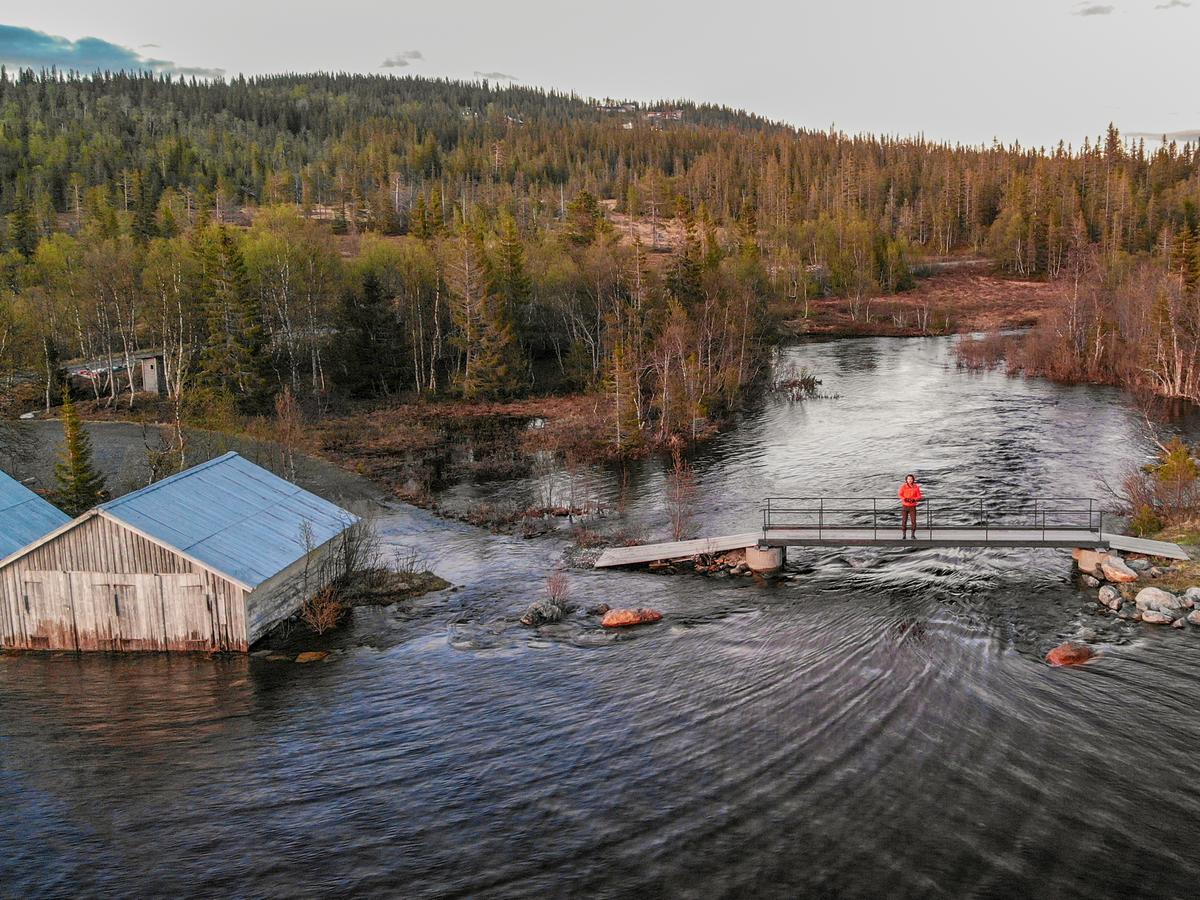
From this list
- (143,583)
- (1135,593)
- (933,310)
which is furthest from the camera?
(933,310)

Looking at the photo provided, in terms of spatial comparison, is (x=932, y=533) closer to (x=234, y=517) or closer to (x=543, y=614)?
(x=543, y=614)

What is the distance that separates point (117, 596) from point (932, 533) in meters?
27.4

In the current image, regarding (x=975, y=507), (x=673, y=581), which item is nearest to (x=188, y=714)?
(x=673, y=581)

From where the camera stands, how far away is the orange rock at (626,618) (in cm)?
3128

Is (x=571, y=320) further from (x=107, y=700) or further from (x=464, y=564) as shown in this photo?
(x=107, y=700)

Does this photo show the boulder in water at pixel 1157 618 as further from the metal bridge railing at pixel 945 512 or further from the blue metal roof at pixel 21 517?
the blue metal roof at pixel 21 517

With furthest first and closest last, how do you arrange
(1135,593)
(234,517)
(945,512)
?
(945,512)
(234,517)
(1135,593)

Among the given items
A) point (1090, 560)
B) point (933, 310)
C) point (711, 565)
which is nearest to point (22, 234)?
point (933, 310)

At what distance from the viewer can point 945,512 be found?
137 feet

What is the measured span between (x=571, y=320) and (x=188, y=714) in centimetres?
6753

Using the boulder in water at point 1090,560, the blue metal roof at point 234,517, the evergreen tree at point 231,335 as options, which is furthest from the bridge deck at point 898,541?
the evergreen tree at point 231,335

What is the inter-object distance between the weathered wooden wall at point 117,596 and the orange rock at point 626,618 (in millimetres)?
11205

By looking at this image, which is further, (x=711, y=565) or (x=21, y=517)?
(x=711, y=565)

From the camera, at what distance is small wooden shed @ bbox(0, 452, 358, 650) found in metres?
28.8
